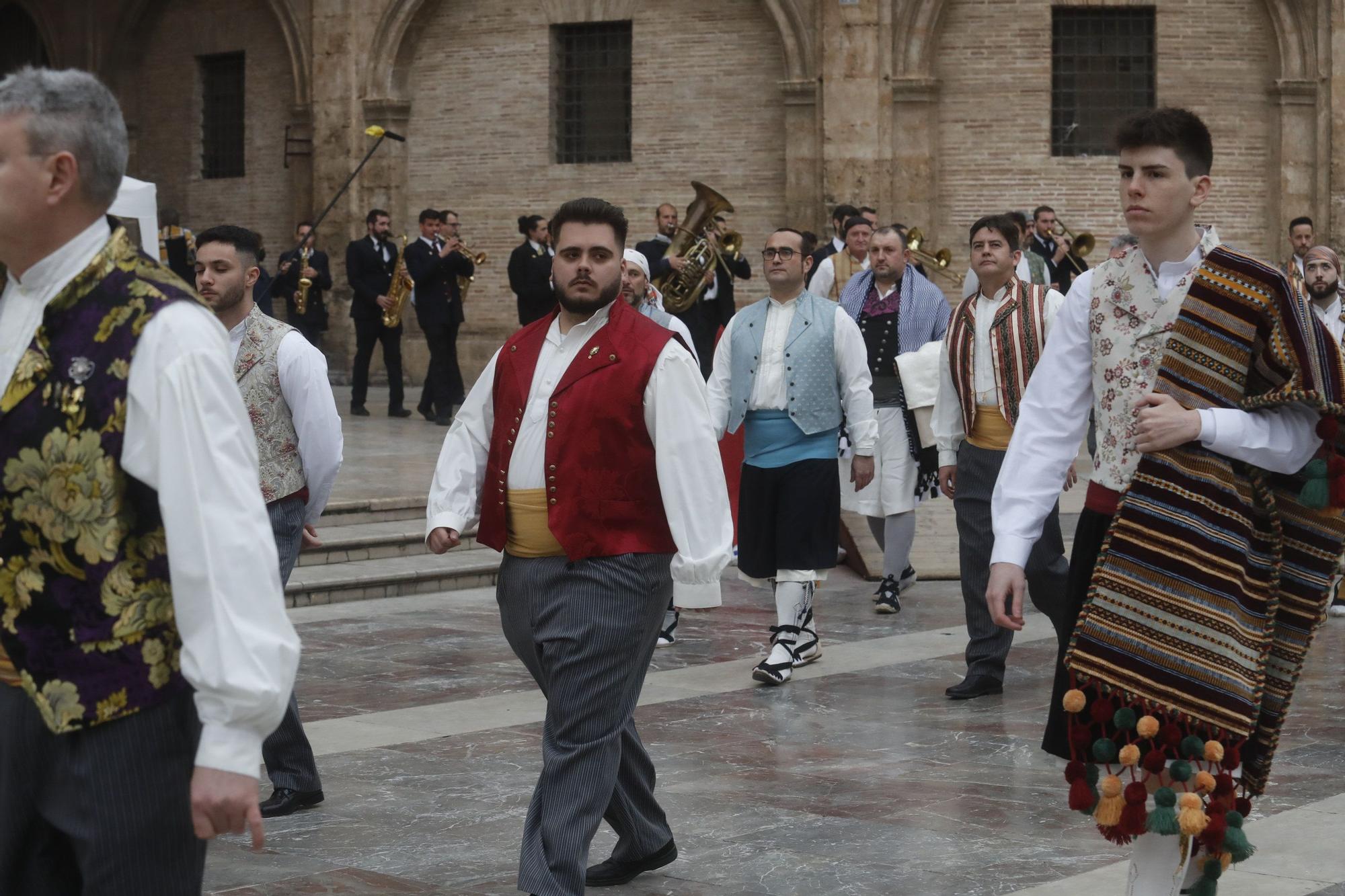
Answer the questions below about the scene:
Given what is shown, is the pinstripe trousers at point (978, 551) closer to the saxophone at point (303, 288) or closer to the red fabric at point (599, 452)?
the red fabric at point (599, 452)

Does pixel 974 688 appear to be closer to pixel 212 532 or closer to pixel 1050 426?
pixel 1050 426

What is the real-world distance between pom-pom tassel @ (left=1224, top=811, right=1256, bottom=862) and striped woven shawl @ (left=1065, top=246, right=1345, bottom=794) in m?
0.15

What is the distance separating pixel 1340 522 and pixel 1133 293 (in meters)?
0.72

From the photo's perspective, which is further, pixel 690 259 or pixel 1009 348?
pixel 690 259

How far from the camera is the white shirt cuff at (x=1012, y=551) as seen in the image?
4383 mm

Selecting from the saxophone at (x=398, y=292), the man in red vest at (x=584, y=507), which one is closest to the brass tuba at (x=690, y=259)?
the saxophone at (x=398, y=292)

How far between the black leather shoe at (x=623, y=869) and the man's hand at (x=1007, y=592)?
59.5 inches

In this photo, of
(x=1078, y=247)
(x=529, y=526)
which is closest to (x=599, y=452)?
(x=529, y=526)

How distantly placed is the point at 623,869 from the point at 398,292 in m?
14.9

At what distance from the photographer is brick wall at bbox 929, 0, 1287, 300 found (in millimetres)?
20797

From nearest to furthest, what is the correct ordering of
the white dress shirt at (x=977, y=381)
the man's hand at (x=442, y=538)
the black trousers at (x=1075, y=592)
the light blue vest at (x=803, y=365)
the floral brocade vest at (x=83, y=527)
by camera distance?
the floral brocade vest at (x=83, y=527) < the black trousers at (x=1075, y=592) < the man's hand at (x=442, y=538) < the white dress shirt at (x=977, y=381) < the light blue vest at (x=803, y=365)

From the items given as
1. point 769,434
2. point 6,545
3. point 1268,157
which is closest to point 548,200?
point 1268,157

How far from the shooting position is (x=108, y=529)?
2834 mm

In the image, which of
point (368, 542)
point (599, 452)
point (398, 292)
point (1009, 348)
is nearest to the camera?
point (599, 452)
